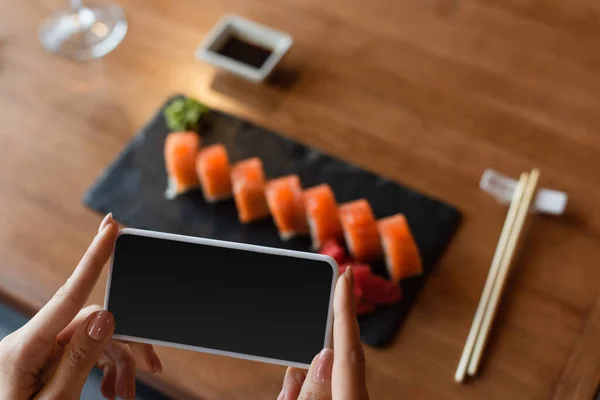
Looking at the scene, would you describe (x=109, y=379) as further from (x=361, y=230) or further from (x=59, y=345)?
(x=361, y=230)

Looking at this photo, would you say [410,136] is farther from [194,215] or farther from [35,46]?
[35,46]

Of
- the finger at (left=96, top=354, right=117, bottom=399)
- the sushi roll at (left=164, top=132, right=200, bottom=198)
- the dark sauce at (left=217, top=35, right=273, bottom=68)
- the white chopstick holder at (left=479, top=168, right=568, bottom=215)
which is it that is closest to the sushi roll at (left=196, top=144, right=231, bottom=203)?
the sushi roll at (left=164, top=132, right=200, bottom=198)

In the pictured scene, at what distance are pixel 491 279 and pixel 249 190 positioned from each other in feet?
1.51

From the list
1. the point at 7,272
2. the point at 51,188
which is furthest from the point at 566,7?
the point at 7,272

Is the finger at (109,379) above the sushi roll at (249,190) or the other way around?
the other way around

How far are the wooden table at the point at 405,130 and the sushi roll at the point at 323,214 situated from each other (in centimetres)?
16

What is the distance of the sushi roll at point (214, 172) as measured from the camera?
126 cm

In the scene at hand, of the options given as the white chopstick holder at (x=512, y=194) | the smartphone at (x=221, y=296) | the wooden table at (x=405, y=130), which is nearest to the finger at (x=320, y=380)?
the smartphone at (x=221, y=296)

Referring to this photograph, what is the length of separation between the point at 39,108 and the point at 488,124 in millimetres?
967

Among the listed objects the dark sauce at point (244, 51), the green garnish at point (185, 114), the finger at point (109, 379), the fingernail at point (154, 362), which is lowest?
the finger at point (109, 379)

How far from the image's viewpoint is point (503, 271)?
1145 millimetres

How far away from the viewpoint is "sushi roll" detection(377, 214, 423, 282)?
3.77 ft

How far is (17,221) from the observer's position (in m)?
1.31

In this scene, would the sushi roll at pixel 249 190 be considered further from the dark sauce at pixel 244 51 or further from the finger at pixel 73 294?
the finger at pixel 73 294
